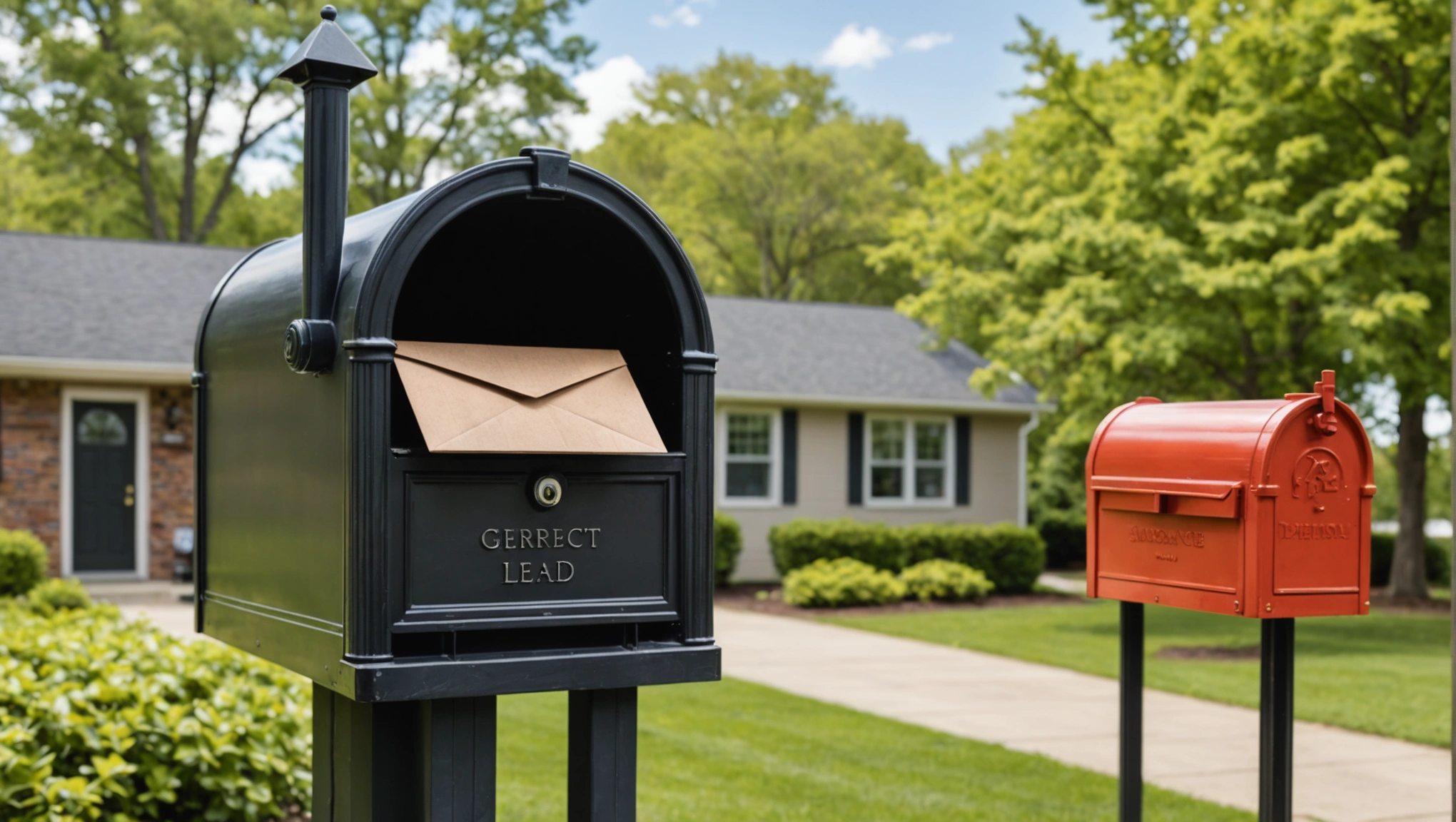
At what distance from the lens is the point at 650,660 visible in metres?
2.79

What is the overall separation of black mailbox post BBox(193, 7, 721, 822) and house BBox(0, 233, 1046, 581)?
42.1 ft

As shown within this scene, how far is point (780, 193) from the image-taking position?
110 feet

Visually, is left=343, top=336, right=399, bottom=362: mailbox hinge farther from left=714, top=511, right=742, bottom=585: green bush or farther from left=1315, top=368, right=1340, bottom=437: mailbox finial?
left=714, top=511, right=742, bottom=585: green bush

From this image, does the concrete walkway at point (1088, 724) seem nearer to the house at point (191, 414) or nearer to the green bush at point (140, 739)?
the green bush at point (140, 739)

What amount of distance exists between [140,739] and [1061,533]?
1950cm

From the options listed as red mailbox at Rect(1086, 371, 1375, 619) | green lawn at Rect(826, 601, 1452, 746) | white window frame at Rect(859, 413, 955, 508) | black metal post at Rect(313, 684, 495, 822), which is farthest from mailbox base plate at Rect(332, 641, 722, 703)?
white window frame at Rect(859, 413, 955, 508)

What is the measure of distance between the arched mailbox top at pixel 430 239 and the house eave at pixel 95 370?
40.7 ft

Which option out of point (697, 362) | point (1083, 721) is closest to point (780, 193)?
point (1083, 721)

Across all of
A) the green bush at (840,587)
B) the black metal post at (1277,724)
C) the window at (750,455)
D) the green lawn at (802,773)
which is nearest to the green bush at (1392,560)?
the green bush at (840,587)

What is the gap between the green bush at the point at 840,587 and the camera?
1556cm

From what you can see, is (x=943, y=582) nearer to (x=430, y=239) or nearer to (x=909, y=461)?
(x=909, y=461)

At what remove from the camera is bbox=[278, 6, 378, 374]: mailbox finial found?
2562mm

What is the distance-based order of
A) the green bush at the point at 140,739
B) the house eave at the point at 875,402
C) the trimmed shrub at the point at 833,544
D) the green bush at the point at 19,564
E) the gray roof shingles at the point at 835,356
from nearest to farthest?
the green bush at the point at 140,739 → the green bush at the point at 19,564 → the trimmed shrub at the point at 833,544 → the house eave at the point at 875,402 → the gray roof shingles at the point at 835,356

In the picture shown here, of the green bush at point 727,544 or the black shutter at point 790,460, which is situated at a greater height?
the black shutter at point 790,460
